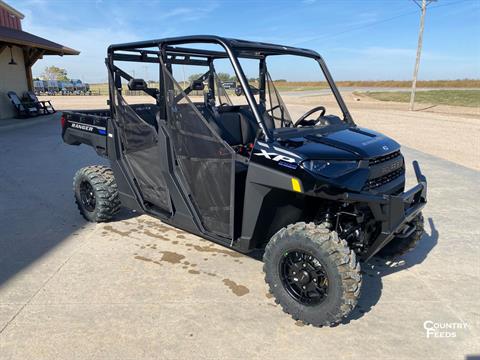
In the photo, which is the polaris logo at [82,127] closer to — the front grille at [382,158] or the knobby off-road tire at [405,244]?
the front grille at [382,158]

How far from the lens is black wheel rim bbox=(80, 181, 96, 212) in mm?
4789

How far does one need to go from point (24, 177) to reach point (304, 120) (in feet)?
18.1

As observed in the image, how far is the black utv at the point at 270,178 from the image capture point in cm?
269

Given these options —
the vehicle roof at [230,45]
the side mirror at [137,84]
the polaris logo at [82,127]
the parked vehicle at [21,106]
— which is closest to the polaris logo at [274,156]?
the vehicle roof at [230,45]

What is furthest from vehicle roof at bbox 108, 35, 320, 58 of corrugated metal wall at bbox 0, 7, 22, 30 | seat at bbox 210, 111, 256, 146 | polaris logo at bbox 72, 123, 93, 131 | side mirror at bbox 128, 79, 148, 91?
corrugated metal wall at bbox 0, 7, 22, 30

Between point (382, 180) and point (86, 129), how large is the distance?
3.50 metres

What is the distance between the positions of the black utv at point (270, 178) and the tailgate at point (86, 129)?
7.5 inches

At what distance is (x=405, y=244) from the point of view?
11.5 ft

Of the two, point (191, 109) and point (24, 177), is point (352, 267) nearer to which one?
point (191, 109)

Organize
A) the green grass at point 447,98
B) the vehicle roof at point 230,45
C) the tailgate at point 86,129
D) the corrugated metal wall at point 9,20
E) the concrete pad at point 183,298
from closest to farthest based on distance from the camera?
the concrete pad at point 183,298, the vehicle roof at point 230,45, the tailgate at point 86,129, the corrugated metal wall at point 9,20, the green grass at point 447,98

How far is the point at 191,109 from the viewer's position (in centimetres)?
327

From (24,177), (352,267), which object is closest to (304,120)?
(352,267)

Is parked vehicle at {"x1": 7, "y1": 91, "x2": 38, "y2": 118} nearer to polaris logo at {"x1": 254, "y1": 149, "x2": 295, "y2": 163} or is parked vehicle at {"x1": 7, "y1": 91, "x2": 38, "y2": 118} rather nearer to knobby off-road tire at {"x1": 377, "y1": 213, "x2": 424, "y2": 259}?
polaris logo at {"x1": 254, "y1": 149, "x2": 295, "y2": 163}

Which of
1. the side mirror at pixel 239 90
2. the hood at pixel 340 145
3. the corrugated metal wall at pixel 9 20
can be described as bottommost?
the hood at pixel 340 145
